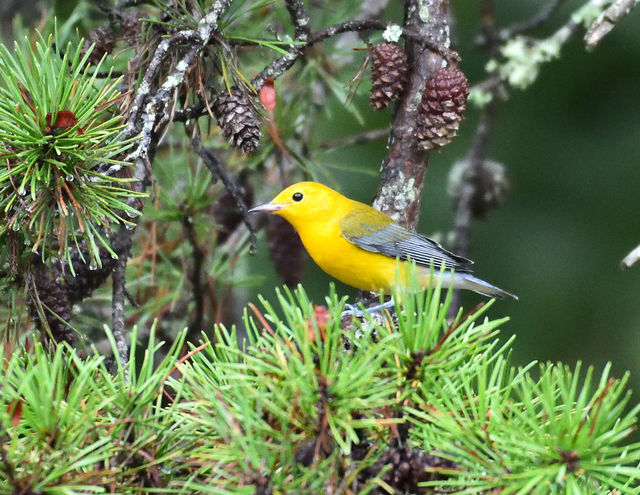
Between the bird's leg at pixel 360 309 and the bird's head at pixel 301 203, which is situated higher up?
the bird's head at pixel 301 203

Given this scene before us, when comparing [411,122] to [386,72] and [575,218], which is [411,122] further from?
[575,218]

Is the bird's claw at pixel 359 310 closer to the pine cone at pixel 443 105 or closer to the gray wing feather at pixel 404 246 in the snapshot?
the gray wing feather at pixel 404 246

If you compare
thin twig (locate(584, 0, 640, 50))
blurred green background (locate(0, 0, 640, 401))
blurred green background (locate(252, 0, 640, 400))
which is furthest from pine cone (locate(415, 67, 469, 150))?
blurred green background (locate(252, 0, 640, 400))

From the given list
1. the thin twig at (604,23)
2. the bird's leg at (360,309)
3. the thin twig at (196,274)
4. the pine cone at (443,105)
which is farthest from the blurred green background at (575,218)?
the pine cone at (443,105)

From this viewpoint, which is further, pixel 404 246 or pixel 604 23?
pixel 404 246

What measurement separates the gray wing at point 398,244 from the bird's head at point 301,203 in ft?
0.47

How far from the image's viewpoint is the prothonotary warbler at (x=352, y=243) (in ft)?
12.3

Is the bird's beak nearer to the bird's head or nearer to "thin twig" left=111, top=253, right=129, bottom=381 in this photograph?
the bird's head

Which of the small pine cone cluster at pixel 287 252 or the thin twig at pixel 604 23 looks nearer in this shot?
the thin twig at pixel 604 23

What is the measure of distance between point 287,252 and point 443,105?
1489mm

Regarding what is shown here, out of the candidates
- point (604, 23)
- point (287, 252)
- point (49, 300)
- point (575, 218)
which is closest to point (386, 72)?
point (604, 23)

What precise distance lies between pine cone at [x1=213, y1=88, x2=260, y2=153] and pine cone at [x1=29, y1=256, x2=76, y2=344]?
637 millimetres

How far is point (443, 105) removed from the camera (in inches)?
109

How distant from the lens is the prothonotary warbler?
374 cm
